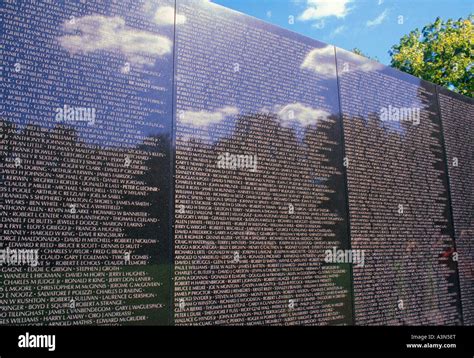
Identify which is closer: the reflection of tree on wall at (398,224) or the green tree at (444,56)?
the reflection of tree on wall at (398,224)

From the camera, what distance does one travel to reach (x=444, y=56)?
20453 millimetres

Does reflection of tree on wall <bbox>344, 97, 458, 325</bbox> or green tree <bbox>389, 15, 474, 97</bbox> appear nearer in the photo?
reflection of tree on wall <bbox>344, 97, 458, 325</bbox>

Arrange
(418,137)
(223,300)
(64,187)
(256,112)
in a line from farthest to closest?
(418,137), (256,112), (223,300), (64,187)

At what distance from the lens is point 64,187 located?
4.74 m

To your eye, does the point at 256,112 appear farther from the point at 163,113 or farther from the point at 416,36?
the point at 416,36

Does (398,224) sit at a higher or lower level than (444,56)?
lower

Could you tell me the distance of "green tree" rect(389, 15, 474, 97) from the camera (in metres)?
19.6

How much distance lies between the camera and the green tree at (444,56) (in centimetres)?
1959

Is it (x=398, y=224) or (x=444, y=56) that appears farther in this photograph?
(x=444, y=56)

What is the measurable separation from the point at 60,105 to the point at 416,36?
905 inches

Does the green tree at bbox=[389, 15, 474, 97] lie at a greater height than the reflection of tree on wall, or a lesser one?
greater

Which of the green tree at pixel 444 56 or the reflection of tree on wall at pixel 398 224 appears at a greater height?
the green tree at pixel 444 56

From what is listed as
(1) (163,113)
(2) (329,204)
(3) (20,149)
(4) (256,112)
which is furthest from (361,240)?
(3) (20,149)
